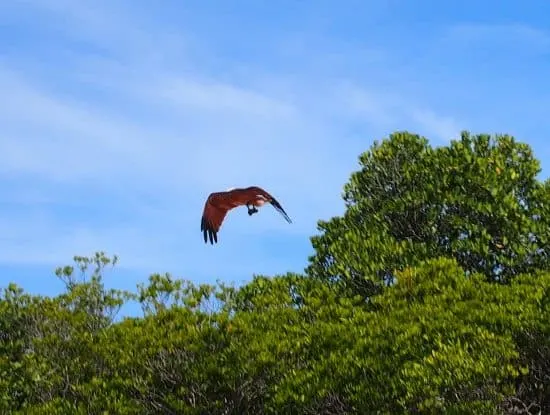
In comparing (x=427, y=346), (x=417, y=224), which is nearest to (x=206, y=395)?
(x=427, y=346)

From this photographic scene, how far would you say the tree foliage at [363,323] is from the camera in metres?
19.6

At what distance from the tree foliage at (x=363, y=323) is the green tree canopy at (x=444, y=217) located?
1.5 inches

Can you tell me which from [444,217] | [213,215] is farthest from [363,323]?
[213,215]

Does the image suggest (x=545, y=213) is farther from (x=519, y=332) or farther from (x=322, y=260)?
(x=519, y=332)

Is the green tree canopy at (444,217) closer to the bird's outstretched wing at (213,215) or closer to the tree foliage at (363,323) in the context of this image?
the tree foliage at (363,323)

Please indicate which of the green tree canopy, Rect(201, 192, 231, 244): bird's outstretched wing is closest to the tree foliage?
the green tree canopy

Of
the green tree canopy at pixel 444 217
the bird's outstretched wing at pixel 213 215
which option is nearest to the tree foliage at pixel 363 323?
the green tree canopy at pixel 444 217

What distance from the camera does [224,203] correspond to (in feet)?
94.5

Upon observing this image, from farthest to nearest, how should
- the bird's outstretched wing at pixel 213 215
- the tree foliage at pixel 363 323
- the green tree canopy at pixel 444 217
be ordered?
the bird's outstretched wing at pixel 213 215
the green tree canopy at pixel 444 217
the tree foliage at pixel 363 323

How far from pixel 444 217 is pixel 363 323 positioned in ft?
22.1

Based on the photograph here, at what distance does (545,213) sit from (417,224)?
318 cm

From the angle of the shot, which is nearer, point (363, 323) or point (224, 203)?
point (363, 323)

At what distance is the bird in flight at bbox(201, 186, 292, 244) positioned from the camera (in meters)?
26.9

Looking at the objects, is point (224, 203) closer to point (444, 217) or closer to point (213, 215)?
point (213, 215)
